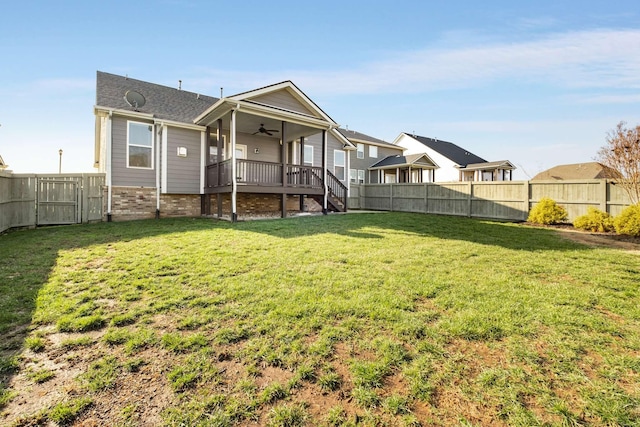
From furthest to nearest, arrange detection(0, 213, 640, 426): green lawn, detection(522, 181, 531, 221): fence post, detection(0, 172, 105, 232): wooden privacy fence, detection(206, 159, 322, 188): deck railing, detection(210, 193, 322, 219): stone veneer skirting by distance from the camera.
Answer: detection(210, 193, 322, 219): stone veneer skirting
detection(522, 181, 531, 221): fence post
detection(206, 159, 322, 188): deck railing
detection(0, 172, 105, 232): wooden privacy fence
detection(0, 213, 640, 426): green lawn

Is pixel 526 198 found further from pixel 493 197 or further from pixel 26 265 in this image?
pixel 26 265

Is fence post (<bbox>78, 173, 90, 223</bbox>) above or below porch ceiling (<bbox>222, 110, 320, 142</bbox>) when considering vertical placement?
below

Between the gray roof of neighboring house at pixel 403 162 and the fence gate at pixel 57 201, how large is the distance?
2052 cm

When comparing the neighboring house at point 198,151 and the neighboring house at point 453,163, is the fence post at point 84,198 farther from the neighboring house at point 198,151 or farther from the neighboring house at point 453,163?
the neighboring house at point 453,163

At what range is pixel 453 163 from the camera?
30078 millimetres

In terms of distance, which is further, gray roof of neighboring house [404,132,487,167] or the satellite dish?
gray roof of neighboring house [404,132,487,167]

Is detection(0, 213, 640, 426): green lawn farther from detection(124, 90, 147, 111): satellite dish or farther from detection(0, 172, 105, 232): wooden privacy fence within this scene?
detection(124, 90, 147, 111): satellite dish

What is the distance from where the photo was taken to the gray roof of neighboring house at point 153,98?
1135 centimetres

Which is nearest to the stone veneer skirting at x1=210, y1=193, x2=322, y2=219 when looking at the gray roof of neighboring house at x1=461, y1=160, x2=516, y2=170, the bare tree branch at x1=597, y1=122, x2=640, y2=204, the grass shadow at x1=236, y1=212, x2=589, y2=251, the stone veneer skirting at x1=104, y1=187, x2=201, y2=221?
the stone veneer skirting at x1=104, y1=187, x2=201, y2=221

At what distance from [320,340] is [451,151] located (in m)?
34.8

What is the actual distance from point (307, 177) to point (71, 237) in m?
8.07

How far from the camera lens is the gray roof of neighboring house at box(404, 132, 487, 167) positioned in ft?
102

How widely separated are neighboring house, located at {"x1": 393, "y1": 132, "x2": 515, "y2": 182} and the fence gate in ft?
85.0

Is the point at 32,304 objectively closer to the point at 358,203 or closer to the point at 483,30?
the point at 483,30
